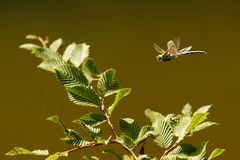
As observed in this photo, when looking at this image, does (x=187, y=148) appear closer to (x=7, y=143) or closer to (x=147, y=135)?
(x=147, y=135)

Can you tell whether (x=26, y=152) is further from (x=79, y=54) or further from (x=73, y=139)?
(x=79, y=54)

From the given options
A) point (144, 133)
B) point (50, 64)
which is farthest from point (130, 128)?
point (50, 64)

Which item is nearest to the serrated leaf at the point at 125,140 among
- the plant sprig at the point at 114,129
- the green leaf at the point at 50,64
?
the plant sprig at the point at 114,129

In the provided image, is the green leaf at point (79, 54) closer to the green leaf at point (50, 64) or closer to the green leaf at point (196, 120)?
the green leaf at point (50, 64)

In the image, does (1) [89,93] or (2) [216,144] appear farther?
(2) [216,144]

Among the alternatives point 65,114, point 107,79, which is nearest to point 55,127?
point 65,114
